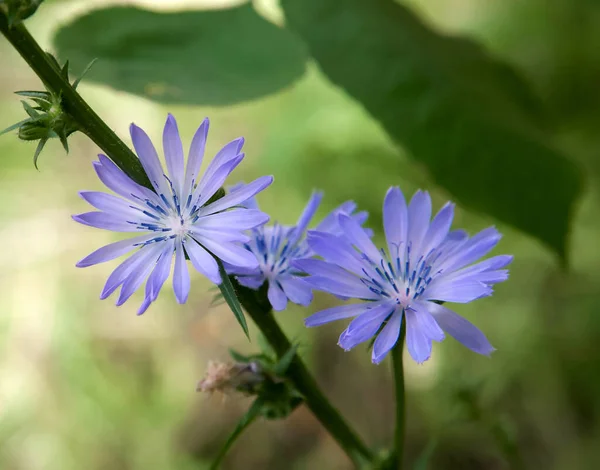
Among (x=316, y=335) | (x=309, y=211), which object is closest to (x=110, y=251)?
(x=309, y=211)

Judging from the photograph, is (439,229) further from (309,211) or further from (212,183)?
(212,183)

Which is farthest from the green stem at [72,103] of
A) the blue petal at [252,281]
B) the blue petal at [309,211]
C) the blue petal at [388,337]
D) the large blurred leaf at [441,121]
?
the large blurred leaf at [441,121]

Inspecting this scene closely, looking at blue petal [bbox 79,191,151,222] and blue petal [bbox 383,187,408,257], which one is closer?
blue petal [bbox 79,191,151,222]

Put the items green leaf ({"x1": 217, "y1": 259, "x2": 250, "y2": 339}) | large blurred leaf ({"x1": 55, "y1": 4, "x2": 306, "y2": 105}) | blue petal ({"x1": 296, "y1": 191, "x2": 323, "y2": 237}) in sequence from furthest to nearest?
large blurred leaf ({"x1": 55, "y1": 4, "x2": 306, "y2": 105}), blue petal ({"x1": 296, "y1": 191, "x2": 323, "y2": 237}), green leaf ({"x1": 217, "y1": 259, "x2": 250, "y2": 339})

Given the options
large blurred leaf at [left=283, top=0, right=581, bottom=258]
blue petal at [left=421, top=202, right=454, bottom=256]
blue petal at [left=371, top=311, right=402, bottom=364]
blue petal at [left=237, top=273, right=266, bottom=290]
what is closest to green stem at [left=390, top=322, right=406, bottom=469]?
blue petal at [left=371, top=311, right=402, bottom=364]

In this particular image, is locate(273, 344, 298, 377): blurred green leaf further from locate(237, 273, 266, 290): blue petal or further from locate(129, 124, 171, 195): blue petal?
locate(129, 124, 171, 195): blue petal

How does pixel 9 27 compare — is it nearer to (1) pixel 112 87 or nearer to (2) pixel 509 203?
(1) pixel 112 87
